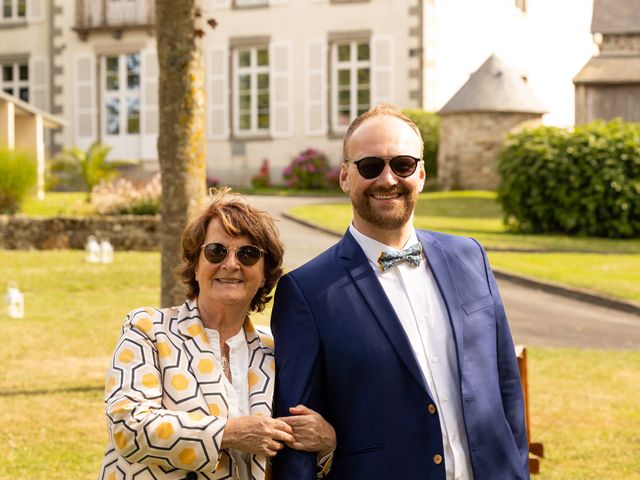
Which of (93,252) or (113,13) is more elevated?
(113,13)

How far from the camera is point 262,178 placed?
31.2 meters

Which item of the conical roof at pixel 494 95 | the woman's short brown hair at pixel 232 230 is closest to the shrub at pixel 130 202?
the conical roof at pixel 494 95

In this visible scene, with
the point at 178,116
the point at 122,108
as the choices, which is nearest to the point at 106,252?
the point at 178,116

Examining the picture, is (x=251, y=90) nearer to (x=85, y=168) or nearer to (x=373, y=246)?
(x=85, y=168)

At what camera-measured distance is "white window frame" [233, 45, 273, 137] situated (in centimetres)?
3219

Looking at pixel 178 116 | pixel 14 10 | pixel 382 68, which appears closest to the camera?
pixel 178 116

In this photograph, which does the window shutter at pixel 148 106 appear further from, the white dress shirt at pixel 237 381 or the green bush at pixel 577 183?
the white dress shirt at pixel 237 381

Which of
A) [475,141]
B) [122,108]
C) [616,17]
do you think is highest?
[616,17]

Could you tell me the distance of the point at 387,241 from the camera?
10.6ft

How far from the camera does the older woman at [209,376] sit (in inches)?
119

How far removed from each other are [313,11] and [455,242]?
28579 mm

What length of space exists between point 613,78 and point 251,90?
9.97 m

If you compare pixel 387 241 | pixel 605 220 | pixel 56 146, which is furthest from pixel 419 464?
pixel 56 146

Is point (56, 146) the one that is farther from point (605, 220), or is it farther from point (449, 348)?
point (449, 348)
